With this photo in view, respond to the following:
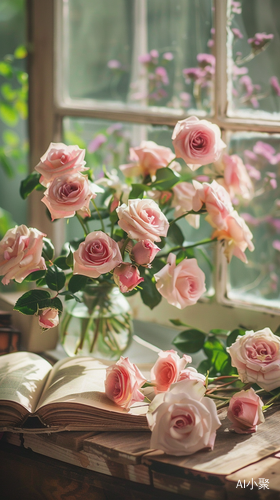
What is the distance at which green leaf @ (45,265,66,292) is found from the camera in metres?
0.87

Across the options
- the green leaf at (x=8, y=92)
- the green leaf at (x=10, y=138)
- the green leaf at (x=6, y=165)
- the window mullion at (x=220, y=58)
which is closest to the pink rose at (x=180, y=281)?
the window mullion at (x=220, y=58)

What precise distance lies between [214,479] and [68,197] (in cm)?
45

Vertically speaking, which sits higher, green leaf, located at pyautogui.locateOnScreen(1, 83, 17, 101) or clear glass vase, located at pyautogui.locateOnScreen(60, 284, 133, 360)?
green leaf, located at pyautogui.locateOnScreen(1, 83, 17, 101)

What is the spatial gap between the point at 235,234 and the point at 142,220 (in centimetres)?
21

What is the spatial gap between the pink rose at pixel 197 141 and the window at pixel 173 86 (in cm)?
23

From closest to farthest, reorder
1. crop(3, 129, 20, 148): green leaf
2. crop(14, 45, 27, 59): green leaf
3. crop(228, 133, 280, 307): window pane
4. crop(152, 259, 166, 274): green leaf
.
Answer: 1. crop(152, 259, 166, 274): green leaf
2. crop(228, 133, 280, 307): window pane
3. crop(14, 45, 27, 59): green leaf
4. crop(3, 129, 20, 148): green leaf

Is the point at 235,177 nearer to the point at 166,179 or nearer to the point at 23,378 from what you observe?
the point at 166,179

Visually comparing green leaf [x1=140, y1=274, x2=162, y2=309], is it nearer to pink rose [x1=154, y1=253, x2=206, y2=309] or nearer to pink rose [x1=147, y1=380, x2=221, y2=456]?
pink rose [x1=154, y1=253, x2=206, y2=309]

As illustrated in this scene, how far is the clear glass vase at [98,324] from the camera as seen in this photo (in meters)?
1.04

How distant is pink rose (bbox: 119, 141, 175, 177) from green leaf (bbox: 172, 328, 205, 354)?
0.33 metres

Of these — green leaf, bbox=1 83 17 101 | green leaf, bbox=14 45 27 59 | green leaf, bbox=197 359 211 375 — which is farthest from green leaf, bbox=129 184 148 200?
green leaf, bbox=1 83 17 101

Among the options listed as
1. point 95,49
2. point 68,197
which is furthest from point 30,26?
point 68,197

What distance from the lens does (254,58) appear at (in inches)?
41.9

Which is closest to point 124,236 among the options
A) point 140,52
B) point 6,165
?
point 140,52
